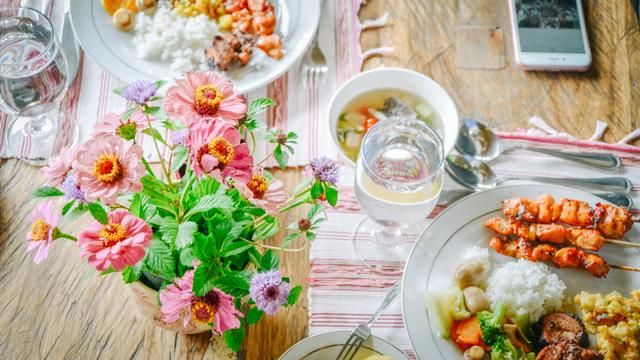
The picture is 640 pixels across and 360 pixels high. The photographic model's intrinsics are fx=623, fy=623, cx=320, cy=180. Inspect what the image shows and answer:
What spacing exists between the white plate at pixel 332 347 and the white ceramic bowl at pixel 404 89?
1.58 feet

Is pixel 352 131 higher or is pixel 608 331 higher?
pixel 352 131

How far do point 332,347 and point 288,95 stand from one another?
66 centimetres

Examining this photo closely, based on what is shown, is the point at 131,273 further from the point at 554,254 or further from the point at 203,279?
the point at 554,254

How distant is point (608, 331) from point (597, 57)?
770 millimetres

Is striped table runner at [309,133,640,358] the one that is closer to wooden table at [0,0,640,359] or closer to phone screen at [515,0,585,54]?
wooden table at [0,0,640,359]

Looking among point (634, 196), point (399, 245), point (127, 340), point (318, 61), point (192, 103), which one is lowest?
point (127, 340)

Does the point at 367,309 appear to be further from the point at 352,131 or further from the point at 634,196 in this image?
the point at 634,196

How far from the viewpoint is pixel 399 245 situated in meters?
1.40

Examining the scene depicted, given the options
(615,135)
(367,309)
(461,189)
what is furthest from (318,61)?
(615,135)

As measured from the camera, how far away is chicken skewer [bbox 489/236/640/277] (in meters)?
1.27

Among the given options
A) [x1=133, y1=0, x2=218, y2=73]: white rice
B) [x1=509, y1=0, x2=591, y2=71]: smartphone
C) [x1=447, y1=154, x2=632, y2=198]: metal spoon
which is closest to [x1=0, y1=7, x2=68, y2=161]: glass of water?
[x1=133, y1=0, x2=218, y2=73]: white rice

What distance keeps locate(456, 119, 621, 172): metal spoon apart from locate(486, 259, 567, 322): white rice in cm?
32

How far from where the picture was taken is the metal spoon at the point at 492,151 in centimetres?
148

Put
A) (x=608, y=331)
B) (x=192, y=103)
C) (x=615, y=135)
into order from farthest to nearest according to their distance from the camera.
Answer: (x=615, y=135) → (x=608, y=331) → (x=192, y=103)
